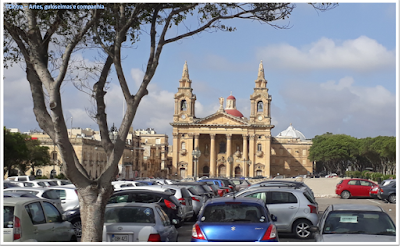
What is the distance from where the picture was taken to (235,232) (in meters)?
8.89

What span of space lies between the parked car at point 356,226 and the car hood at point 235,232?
1.00 metres

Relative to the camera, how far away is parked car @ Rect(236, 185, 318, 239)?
13414 mm

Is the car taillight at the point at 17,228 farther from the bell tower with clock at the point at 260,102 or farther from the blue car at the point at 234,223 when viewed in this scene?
the bell tower with clock at the point at 260,102

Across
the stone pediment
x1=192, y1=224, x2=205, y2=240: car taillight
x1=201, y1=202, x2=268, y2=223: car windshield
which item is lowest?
x1=192, y1=224, x2=205, y2=240: car taillight

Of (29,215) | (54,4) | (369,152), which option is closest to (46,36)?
(54,4)

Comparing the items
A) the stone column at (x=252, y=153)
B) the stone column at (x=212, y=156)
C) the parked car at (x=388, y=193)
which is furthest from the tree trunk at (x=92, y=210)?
the stone column at (x=252, y=153)

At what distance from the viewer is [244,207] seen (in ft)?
31.6

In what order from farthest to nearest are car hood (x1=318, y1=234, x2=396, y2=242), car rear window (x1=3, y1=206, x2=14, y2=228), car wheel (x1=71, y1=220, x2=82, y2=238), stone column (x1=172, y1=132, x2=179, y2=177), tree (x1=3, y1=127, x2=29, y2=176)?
stone column (x1=172, y1=132, x2=179, y2=177) → tree (x1=3, y1=127, x2=29, y2=176) → car wheel (x1=71, y1=220, x2=82, y2=238) → car hood (x1=318, y1=234, x2=396, y2=242) → car rear window (x1=3, y1=206, x2=14, y2=228)

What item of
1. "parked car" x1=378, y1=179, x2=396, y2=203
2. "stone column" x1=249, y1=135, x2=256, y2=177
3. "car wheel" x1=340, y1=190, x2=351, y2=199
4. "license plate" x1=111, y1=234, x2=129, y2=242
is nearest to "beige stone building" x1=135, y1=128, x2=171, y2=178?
"stone column" x1=249, y1=135, x2=256, y2=177

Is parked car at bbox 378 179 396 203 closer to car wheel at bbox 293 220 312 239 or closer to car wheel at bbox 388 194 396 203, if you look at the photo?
car wheel at bbox 388 194 396 203

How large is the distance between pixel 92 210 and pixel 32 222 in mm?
1187

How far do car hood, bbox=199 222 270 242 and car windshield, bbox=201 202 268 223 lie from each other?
0.29m

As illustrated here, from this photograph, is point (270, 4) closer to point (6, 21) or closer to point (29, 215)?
point (6, 21)

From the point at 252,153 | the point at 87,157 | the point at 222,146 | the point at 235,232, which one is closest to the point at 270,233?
the point at 235,232
